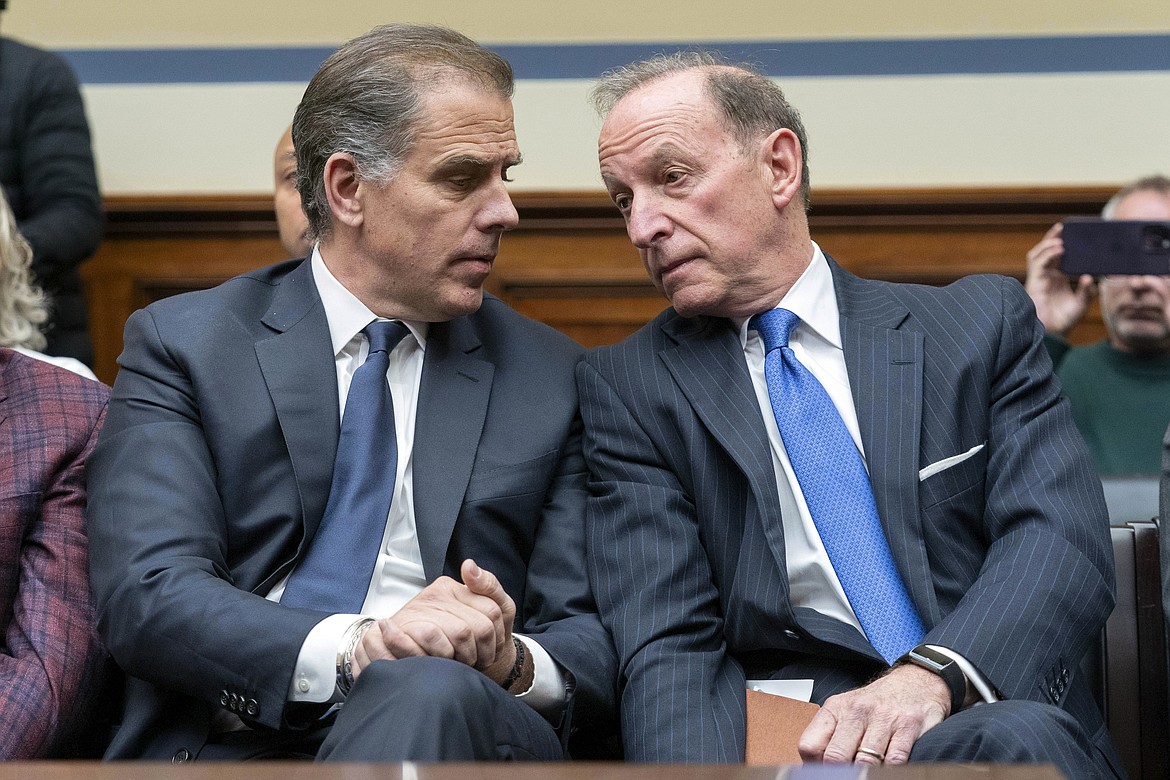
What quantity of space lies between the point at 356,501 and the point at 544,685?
36 centimetres

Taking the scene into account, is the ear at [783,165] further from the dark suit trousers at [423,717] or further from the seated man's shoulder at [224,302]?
the dark suit trousers at [423,717]

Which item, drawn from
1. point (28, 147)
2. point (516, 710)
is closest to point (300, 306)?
point (516, 710)

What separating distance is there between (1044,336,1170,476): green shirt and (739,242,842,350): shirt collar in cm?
109

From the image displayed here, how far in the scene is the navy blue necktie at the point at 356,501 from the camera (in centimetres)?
187

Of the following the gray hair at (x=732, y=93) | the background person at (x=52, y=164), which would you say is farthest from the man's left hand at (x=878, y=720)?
the background person at (x=52, y=164)

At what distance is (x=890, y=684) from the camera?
167 centimetres

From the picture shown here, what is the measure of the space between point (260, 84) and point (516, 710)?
8.18 ft

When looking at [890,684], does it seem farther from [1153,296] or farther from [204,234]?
[204,234]

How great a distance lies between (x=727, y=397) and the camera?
2.00 metres

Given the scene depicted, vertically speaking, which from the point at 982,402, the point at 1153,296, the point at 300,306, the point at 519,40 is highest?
the point at 519,40

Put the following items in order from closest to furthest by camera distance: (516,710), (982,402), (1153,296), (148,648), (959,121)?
(516,710), (148,648), (982,402), (1153,296), (959,121)

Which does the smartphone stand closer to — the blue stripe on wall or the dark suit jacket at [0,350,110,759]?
the blue stripe on wall

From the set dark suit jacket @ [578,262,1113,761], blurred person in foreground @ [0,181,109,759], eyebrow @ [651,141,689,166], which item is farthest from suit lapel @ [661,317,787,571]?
blurred person in foreground @ [0,181,109,759]

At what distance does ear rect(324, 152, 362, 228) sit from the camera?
6.78 feet
